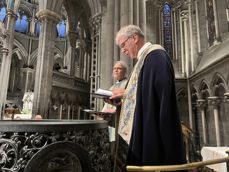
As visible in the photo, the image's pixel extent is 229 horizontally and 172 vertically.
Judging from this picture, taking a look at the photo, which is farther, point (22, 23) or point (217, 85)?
point (22, 23)

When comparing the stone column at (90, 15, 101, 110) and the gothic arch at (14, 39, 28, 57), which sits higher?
the gothic arch at (14, 39, 28, 57)

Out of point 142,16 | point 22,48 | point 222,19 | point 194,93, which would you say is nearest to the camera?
point 142,16

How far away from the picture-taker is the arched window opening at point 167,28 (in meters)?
14.8

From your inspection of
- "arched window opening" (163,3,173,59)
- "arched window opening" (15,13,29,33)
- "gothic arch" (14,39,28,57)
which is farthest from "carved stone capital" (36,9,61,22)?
"arched window opening" (15,13,29,33)

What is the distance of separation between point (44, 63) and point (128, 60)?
6128 mm

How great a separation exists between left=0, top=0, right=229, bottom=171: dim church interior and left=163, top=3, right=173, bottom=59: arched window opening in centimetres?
7

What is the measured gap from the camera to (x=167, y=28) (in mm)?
15031

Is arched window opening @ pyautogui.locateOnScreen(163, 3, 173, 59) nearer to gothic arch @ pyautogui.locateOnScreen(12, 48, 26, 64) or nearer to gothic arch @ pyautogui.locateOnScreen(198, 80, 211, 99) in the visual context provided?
gothic arch @ pyautogui.locateOnScreen(198, 80, 211, 99)

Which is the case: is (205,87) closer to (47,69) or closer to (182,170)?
(47,69)

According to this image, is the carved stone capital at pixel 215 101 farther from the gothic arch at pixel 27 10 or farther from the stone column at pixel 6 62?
the gothic arch at pixel 27 10

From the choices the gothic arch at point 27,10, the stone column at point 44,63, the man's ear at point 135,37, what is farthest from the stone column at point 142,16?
the gothic arch at point 27,10

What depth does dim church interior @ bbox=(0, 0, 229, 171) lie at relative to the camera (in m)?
6.49

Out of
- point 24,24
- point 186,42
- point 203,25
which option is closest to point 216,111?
point 203,25

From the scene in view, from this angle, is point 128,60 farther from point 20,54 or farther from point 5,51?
point 20,54
